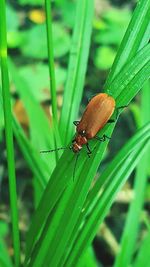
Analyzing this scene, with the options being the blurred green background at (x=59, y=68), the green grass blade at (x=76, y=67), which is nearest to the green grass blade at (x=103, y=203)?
the green grass blade at (x=76, y=67)

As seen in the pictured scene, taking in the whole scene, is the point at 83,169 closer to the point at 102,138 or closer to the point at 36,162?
the point at 102,138

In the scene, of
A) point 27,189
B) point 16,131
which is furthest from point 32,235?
point 27,189

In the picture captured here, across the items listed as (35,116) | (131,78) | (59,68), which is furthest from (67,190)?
(59,68)

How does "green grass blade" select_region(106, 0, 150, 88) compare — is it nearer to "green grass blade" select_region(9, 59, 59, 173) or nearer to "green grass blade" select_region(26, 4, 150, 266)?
"green grass blade" select_region(26, 4, 150, 266)

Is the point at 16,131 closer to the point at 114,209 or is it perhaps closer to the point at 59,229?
the point at 59,229

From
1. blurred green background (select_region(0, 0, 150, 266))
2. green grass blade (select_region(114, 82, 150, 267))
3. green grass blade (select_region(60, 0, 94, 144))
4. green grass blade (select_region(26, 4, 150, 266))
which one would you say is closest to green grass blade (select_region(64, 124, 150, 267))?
green grass blade (select_region(26, 4, 150, 266))

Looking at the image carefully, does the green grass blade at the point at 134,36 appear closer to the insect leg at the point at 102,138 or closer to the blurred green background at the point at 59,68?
the insect leg at the point at 102,138
